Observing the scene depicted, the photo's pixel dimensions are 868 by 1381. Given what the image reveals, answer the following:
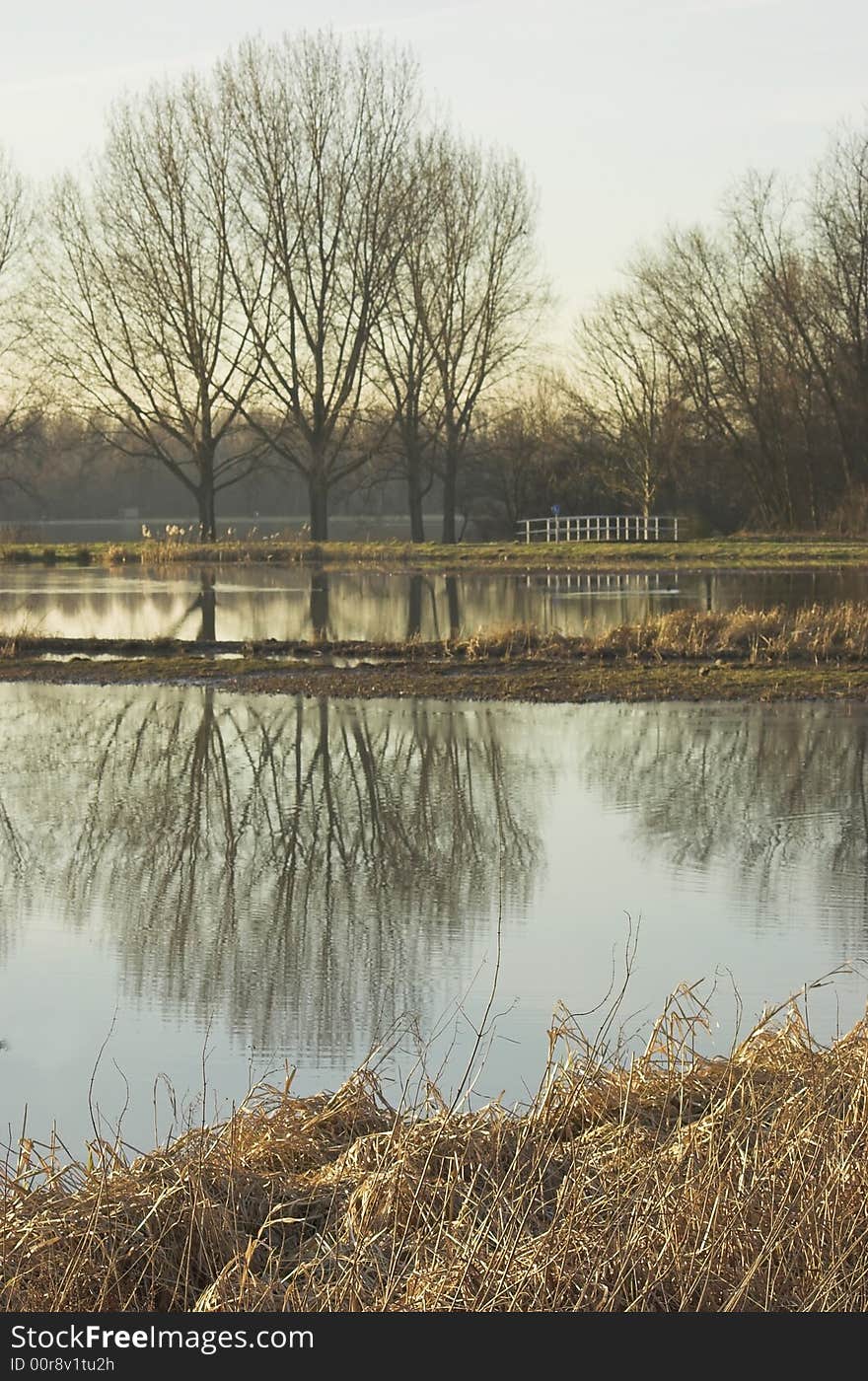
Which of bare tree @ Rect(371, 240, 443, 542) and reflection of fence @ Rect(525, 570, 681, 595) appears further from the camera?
bare tree @ Rect(371, 240, 443, 542)

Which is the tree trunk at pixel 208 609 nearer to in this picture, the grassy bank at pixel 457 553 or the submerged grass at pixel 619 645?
the submerged grass at pixel 619 645

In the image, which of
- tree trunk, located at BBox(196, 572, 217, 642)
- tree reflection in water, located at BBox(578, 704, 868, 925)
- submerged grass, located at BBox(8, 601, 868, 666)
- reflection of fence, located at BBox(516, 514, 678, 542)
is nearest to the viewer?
tree reflection in water, located at BBox(578, 704, 868, 925)

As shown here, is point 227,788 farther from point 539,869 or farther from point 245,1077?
point 245,1077

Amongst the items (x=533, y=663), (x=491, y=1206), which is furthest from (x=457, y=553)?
(x=491, y=1206)

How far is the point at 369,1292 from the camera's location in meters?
4.32

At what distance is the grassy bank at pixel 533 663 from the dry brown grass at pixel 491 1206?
465 inches

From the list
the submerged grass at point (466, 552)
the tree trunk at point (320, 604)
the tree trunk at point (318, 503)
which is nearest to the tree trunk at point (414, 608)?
the tree trunk at point (320, 604)

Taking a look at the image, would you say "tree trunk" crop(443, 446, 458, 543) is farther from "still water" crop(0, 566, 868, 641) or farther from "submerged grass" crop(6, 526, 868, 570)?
"still water" crop(0, 566, 868, 641)

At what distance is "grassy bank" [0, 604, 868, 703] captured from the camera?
1770 cm

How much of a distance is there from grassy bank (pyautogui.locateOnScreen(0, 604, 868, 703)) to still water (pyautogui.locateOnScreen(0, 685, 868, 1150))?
185cm

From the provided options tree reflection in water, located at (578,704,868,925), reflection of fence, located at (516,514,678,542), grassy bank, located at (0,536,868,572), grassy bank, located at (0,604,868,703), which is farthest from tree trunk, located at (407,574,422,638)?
reflection of fence, located at (516,514,678,542)

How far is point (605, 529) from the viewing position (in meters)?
53.7

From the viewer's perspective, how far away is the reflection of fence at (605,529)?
53.0m

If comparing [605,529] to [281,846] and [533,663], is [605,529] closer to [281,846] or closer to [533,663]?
[533,663]
